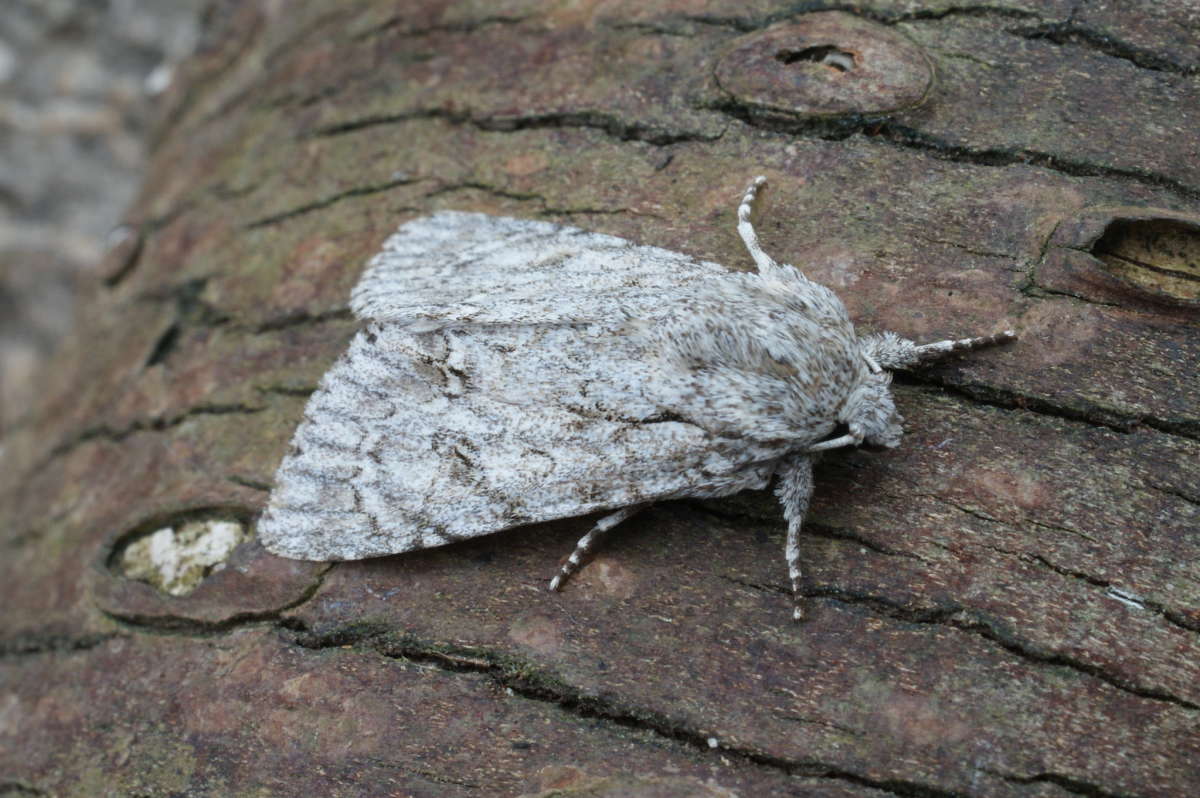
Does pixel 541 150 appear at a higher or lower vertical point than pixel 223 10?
lower

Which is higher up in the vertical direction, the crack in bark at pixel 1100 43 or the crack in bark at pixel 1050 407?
the crack in bark at pixel 1100 43

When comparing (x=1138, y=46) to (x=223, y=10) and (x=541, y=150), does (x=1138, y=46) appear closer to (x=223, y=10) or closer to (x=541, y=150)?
(x=541, y=150)

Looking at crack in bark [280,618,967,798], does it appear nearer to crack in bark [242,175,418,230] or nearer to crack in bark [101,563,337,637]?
crack in bark [101,563,337,637]

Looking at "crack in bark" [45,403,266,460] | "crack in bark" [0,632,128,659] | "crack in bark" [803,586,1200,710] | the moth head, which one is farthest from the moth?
"crack in bark" [0,632,128,659]

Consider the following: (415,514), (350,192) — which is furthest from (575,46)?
(415,514)

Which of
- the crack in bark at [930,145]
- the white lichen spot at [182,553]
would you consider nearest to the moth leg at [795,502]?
the crack in bark at [930,145]

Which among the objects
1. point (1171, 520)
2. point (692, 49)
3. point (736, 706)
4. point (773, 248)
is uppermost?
point (692, 49)

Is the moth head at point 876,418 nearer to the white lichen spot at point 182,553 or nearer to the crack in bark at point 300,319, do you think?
the crack in bark at point 300,319
